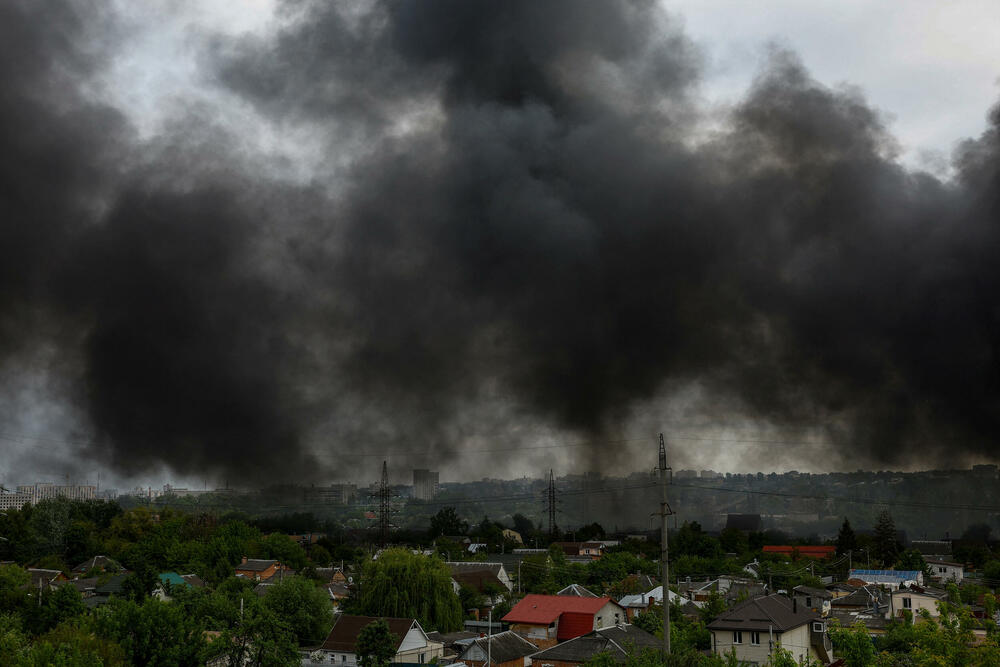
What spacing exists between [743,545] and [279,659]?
73956 mm

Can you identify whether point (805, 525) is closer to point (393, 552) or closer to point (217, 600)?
point (393, 552)

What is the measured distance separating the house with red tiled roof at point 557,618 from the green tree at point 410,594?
3286 millimetres

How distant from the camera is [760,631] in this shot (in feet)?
111

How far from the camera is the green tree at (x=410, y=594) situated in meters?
44.5

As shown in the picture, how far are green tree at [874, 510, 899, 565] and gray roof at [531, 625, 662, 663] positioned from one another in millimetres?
61749

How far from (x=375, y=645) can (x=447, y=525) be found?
272 feet

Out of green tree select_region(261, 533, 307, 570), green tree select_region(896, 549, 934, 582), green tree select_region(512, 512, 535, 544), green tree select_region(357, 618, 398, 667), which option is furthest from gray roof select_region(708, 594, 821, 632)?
green tree select_region(512, 512, 535, 544)

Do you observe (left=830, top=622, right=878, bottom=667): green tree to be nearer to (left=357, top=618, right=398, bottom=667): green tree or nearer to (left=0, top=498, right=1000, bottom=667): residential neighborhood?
(left=0, top=498, right=1000, bottom=667): residential neighborhood

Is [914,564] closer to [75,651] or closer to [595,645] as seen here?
[595,645]

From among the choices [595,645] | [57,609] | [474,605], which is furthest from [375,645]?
[474,605]

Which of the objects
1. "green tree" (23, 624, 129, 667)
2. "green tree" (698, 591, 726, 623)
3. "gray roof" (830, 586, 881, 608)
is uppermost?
"green tree" (23, 624, 129, 667)

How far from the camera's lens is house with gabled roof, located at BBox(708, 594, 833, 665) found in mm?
33875

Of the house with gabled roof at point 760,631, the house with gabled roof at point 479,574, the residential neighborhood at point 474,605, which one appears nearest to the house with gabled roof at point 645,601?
the residential neighborhood at point 474,605

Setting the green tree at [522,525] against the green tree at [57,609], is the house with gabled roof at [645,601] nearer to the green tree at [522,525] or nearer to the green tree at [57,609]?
the green tree at [57,609]
